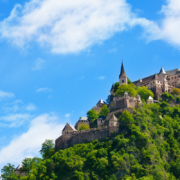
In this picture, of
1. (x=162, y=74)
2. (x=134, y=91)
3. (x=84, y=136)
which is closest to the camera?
(x=84, y=136)

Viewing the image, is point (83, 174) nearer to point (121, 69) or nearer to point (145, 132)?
point (145, 132)

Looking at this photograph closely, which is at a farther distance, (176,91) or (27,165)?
(176,91)

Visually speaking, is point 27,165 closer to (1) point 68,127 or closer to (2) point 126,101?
(1) point 68,127

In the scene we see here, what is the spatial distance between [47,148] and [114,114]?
20158mm

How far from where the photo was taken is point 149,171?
236 ft

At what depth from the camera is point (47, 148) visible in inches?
3676

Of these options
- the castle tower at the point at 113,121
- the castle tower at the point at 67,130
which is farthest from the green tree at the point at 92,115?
the castle tower at the point at 113,121

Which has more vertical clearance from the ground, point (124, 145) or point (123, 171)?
point (124, 145)

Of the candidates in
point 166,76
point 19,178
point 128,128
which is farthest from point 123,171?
point 166,76

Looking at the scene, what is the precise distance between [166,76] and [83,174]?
52.6 meters

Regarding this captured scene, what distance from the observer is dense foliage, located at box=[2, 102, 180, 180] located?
Answer: 72875mm

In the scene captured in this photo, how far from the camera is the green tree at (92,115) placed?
333 ft

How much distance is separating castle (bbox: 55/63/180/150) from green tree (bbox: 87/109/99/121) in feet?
4.64

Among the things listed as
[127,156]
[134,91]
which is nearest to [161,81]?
[134,91]
